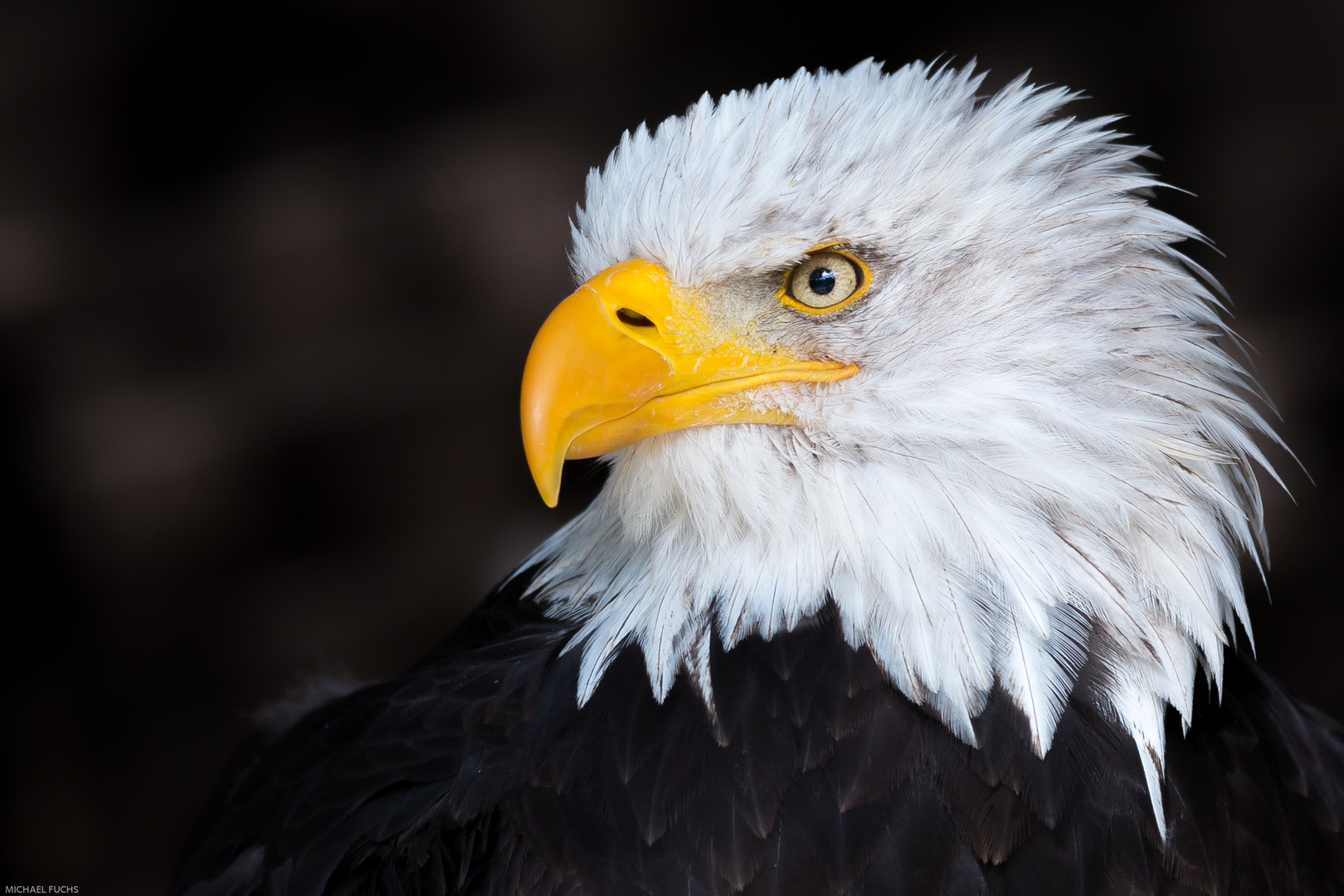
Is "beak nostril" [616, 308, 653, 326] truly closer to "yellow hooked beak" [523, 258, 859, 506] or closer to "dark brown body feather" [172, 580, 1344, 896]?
"yellow hooked beak" [523, 258, 859, 506]

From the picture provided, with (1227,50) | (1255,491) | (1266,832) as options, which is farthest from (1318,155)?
(1266,832)

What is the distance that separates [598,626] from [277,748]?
2.56 ft

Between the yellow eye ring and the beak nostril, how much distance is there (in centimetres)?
16

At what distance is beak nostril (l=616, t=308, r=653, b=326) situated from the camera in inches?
50.8

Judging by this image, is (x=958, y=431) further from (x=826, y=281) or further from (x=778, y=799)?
(x=778, y=799)

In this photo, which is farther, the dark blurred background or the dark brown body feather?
the dark blurred background

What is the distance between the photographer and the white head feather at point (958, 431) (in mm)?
1219

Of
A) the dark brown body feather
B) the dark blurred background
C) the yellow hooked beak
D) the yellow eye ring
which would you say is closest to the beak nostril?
the yellow hooked beak

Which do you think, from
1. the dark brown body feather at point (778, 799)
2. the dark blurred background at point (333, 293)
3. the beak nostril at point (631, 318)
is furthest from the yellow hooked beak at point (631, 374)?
the dark blurred background at point (333, 293)

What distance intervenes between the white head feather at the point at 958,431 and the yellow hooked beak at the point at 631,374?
3 centimetres

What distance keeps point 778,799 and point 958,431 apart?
0.45m

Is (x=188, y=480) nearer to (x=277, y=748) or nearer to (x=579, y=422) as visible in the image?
(x=277, y=748)

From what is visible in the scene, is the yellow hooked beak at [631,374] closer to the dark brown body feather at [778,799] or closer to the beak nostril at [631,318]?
the beak nostril at [631,318]

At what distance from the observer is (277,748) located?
1835 millimetres
